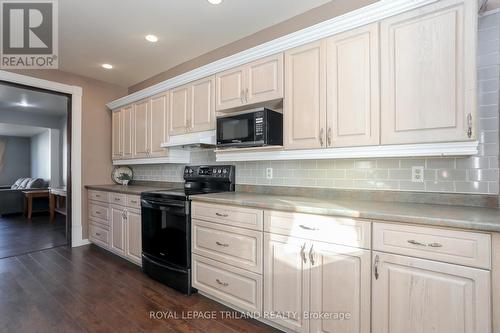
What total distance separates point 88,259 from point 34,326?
1492 mm

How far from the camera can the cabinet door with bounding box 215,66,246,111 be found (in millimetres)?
2443

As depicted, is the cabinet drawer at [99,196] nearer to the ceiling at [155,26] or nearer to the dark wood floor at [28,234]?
the dark wood floor at [28,234]

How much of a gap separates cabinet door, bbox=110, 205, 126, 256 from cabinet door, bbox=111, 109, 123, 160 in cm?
104

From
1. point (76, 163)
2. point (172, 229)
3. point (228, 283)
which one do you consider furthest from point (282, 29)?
point (76, 163)

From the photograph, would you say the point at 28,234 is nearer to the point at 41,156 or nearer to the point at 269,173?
the point at 41,156

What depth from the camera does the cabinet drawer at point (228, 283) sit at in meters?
1.96

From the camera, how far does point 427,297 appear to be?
1.30 m

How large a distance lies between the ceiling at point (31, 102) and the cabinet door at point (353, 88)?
14.4 feet

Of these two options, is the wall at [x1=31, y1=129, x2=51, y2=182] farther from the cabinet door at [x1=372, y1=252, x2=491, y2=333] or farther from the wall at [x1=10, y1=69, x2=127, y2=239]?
the cabinet door at [x1=372, y1=252, x2=491, y2=333]

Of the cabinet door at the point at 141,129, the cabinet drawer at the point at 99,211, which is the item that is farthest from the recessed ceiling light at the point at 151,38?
the cabinet drawer at the point at 99,211

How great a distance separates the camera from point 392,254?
1391mm

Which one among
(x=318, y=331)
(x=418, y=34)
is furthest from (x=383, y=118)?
(x=318, y=331)

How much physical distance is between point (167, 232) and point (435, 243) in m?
2.19

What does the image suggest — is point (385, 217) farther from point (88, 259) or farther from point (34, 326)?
point (88, 259)
